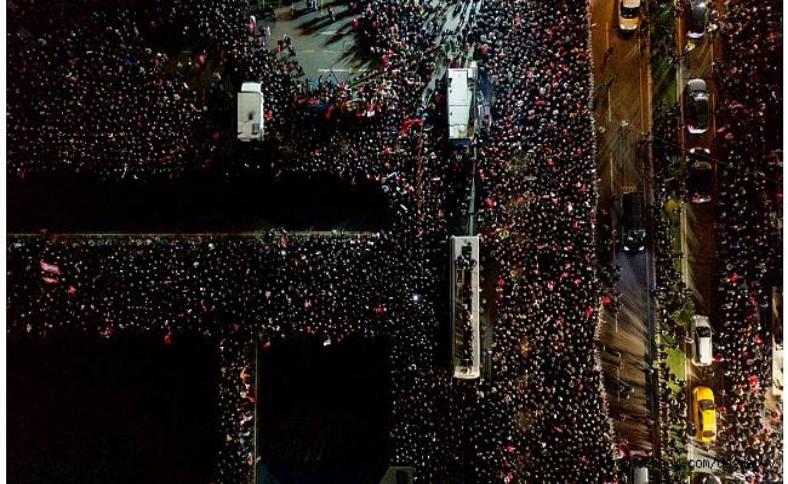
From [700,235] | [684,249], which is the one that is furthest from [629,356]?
[700,235]

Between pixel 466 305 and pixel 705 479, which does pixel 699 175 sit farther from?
pixel 705 479

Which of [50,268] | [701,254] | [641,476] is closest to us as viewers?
[50,268]

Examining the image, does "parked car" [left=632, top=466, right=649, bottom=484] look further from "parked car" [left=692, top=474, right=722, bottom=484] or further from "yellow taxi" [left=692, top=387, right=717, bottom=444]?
"yellow taxi" [left=692, top=387, right=717, bottom=444]

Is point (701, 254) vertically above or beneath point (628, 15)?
beneath

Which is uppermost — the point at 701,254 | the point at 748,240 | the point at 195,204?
the point at 195,204

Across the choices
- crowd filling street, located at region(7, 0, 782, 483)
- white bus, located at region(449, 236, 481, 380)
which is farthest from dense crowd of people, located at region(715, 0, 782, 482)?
white bus, located at region(449, 236, 481, 380)

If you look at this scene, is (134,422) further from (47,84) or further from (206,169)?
(47,84)

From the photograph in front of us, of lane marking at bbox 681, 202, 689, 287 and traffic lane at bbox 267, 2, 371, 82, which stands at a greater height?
traffic lane at bbox 267, 2, 371, 82
